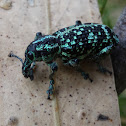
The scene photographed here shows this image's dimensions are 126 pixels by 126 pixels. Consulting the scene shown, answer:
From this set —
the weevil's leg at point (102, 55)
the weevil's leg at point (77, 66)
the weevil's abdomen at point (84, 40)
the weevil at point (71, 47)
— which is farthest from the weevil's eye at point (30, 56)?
the weevil's leg at point (102, 55)

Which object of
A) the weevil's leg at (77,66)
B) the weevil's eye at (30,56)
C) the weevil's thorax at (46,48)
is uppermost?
the weevil's thorax at (46,48)

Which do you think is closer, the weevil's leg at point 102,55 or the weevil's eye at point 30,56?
the weevil's eye at point 30,56

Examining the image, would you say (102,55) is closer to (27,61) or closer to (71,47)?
(71,47)

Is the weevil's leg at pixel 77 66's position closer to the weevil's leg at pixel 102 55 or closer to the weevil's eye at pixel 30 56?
the weevil's leg at pixel 102 55

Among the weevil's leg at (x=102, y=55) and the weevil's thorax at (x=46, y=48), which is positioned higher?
the weevil's thorax at (x=46, y=48)

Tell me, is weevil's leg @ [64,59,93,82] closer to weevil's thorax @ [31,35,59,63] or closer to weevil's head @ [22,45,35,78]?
weevil's thorax @ [31,35,59,63]

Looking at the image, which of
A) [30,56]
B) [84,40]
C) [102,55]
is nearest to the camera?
[30,56]

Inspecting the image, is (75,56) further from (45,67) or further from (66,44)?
(45,67)

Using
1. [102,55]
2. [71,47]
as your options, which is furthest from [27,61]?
[102,55]

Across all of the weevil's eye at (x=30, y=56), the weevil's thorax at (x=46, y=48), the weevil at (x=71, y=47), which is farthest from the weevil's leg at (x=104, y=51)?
the weevil's eye at (x=30, y=56)

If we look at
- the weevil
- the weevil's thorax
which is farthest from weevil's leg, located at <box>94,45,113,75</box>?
the weevil's thorax
